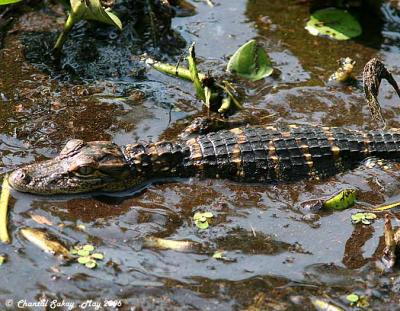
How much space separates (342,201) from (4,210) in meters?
2.61

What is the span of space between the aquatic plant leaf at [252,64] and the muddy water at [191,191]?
0.40ft

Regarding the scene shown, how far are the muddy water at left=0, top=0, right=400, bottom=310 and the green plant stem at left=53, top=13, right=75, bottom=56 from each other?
6.6 inches

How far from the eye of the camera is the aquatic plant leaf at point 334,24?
7.42 m

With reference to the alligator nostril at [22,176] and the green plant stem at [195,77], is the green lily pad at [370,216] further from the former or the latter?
the alligator nostril at [22,176]

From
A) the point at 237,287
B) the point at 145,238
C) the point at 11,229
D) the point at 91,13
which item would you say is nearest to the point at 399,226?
the point at 237,287

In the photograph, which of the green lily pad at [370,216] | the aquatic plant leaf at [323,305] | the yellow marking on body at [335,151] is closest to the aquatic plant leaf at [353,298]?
the aquatic plant leaf at [323,305]

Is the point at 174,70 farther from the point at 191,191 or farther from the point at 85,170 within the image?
the point at 85,170

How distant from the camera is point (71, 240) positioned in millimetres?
4555

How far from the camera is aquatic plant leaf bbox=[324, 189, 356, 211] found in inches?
198

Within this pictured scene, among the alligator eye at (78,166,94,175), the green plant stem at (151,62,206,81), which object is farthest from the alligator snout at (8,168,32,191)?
the green plant stem at (151,62,206,81)

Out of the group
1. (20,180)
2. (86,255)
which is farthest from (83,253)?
(20,180)

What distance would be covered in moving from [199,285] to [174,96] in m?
2.67

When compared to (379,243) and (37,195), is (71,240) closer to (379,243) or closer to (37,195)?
(37,195)

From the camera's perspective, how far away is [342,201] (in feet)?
16.5
